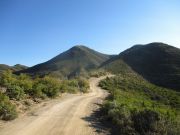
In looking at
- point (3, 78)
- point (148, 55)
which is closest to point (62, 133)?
point (3, 78)

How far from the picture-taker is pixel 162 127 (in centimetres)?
1006

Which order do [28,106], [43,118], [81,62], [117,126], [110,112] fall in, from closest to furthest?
[117,126], [43,118], [110,112], [28,106], [81,62]

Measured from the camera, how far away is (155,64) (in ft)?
289

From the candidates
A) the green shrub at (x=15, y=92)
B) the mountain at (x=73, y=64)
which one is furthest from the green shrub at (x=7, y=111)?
the mountain at (x=73, y=64)

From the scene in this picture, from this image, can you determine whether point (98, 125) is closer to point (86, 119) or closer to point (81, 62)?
point (86, 119)

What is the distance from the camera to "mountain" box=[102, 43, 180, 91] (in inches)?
2717

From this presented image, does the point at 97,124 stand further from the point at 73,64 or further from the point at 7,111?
the point at 73,64

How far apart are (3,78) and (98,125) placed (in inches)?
346

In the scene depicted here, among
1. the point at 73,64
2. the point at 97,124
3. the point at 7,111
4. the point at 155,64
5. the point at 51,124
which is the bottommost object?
the point at 97,124

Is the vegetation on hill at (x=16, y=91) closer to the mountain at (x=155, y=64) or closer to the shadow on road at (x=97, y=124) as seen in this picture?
the shadow on road at (x=97, y=124)

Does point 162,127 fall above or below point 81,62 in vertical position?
below

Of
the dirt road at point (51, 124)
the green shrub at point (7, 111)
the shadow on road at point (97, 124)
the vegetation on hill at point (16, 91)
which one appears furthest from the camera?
the vegetation on hill at point (16, 91)

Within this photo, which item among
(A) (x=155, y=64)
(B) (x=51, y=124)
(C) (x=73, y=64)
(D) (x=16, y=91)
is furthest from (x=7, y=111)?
(C) (x=73, y=64)

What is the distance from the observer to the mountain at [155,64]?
69000mm
